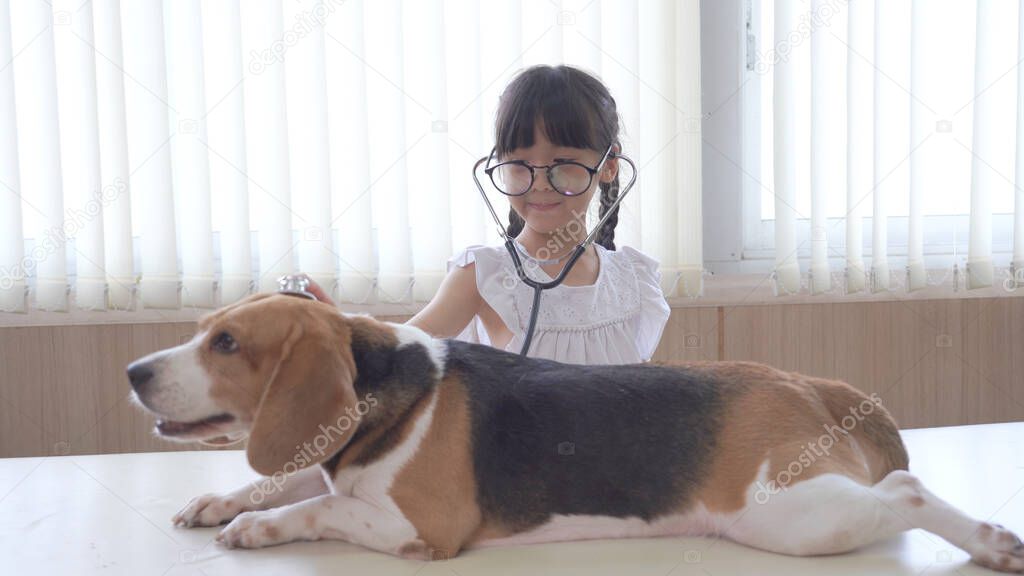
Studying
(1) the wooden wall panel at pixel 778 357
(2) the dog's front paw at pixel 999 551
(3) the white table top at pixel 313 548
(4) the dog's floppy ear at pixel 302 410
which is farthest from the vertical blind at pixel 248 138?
(2) the dog's front paw at pixel 999 551

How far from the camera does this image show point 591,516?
0.96 meters

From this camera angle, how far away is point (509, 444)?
973 millimetres

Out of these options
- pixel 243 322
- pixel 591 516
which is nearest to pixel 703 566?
pixel 591 516

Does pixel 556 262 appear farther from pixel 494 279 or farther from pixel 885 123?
pixel 885 123

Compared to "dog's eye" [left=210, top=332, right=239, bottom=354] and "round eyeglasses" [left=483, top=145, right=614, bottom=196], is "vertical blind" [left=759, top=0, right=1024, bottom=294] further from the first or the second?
"dog's eye" [left=210, top=332, right=239, bottom=354]

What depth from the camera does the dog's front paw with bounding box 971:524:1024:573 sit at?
2.74 ft

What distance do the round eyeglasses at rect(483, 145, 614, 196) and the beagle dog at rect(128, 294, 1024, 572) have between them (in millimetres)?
554

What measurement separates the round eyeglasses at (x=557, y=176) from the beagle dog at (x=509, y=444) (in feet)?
1.82

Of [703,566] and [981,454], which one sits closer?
[703,566]

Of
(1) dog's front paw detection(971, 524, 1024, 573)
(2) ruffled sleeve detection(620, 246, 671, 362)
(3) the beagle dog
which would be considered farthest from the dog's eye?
(2) ruffled sleeve detection(620, 246, 671, 362)

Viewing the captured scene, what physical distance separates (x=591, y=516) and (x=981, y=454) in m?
0.70

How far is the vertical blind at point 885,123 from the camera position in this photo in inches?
87.4

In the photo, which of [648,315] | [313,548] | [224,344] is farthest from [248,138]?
[313,548]

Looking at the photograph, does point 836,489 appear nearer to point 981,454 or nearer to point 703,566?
point 703,566
